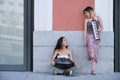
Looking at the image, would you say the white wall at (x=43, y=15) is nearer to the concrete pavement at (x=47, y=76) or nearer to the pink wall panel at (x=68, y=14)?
the pink wall panel at (x=68, y=14)

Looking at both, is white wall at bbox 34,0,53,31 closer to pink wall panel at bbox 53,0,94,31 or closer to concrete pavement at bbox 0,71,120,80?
pink wall panel at bbox 53,0,94,31

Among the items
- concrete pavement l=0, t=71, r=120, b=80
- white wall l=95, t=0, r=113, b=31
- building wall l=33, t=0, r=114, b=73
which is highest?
white wall l=95, t=0, r=113, b=31

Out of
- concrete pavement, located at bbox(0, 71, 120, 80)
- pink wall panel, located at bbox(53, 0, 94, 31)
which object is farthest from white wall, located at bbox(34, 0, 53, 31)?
concrete pavement, located at bbox(0, 71, 120, 80)

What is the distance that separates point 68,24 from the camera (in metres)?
10.6

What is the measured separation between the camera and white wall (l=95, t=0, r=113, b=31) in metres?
10.5

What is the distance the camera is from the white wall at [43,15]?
1053cm

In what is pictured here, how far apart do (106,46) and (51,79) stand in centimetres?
184

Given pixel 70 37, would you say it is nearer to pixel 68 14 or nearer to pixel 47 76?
pixel 68 14

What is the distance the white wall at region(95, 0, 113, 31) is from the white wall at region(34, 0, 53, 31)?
124cm

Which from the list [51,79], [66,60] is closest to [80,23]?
[66,60]

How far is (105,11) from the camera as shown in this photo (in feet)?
34.5

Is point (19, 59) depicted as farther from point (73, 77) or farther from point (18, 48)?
point (73, 77)

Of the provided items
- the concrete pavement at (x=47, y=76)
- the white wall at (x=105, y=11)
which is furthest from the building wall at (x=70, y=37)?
the concrete pavement at (x=47, y=76)

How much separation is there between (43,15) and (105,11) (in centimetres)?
163
